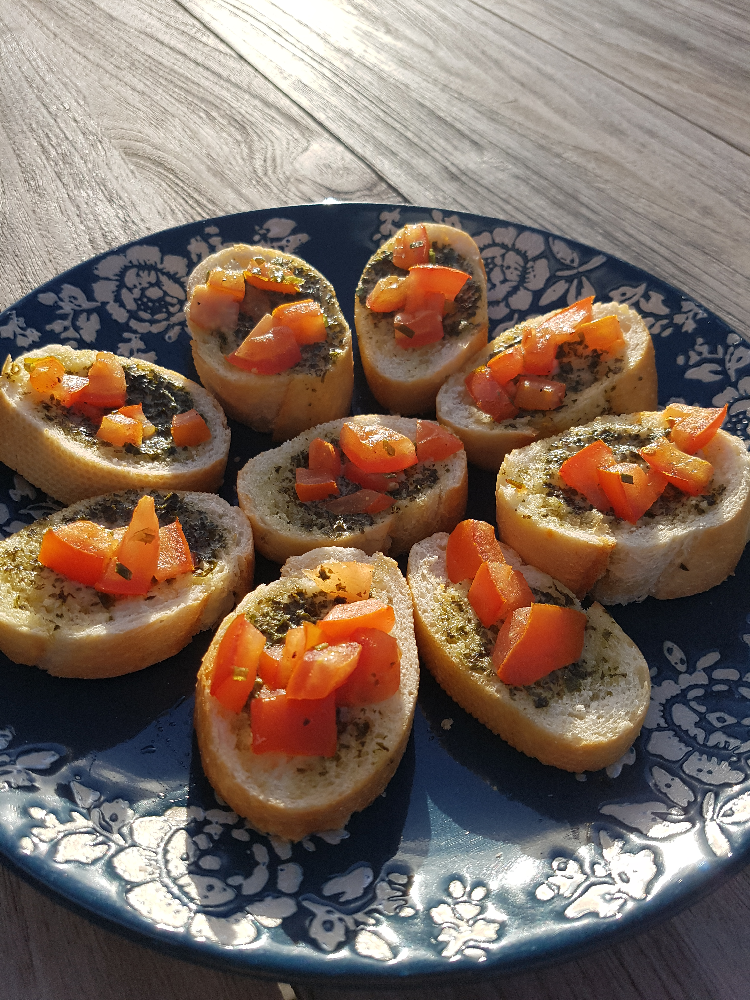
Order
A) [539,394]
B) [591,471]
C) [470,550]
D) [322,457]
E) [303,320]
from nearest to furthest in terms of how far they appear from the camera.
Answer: [470,550] < [591,471] < [322,457] < [539,394] < [303,320]

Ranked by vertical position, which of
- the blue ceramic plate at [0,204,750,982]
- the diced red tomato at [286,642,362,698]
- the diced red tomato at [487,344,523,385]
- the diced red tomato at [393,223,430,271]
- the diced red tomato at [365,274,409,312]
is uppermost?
the diced red tomato at [393,223,430,271]

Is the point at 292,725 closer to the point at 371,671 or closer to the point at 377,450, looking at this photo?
the point at 371,671

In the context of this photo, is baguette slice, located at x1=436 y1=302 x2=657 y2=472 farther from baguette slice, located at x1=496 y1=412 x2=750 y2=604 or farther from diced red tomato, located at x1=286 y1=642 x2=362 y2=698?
diced red tomato, located at x1=286 y1=642 x2=362 y2=698

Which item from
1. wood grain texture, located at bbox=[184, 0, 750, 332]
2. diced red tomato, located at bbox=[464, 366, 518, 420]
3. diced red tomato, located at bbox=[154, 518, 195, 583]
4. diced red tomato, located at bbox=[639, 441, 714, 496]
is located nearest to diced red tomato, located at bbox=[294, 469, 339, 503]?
diced red tomato, located at bbox=[154, 518, 195, 583]

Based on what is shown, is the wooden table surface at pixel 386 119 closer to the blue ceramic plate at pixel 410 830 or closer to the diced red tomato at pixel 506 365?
the diced red tomato at pixel 506 365

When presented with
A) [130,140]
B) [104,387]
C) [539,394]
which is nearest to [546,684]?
[539,394]

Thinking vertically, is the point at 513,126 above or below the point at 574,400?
above
